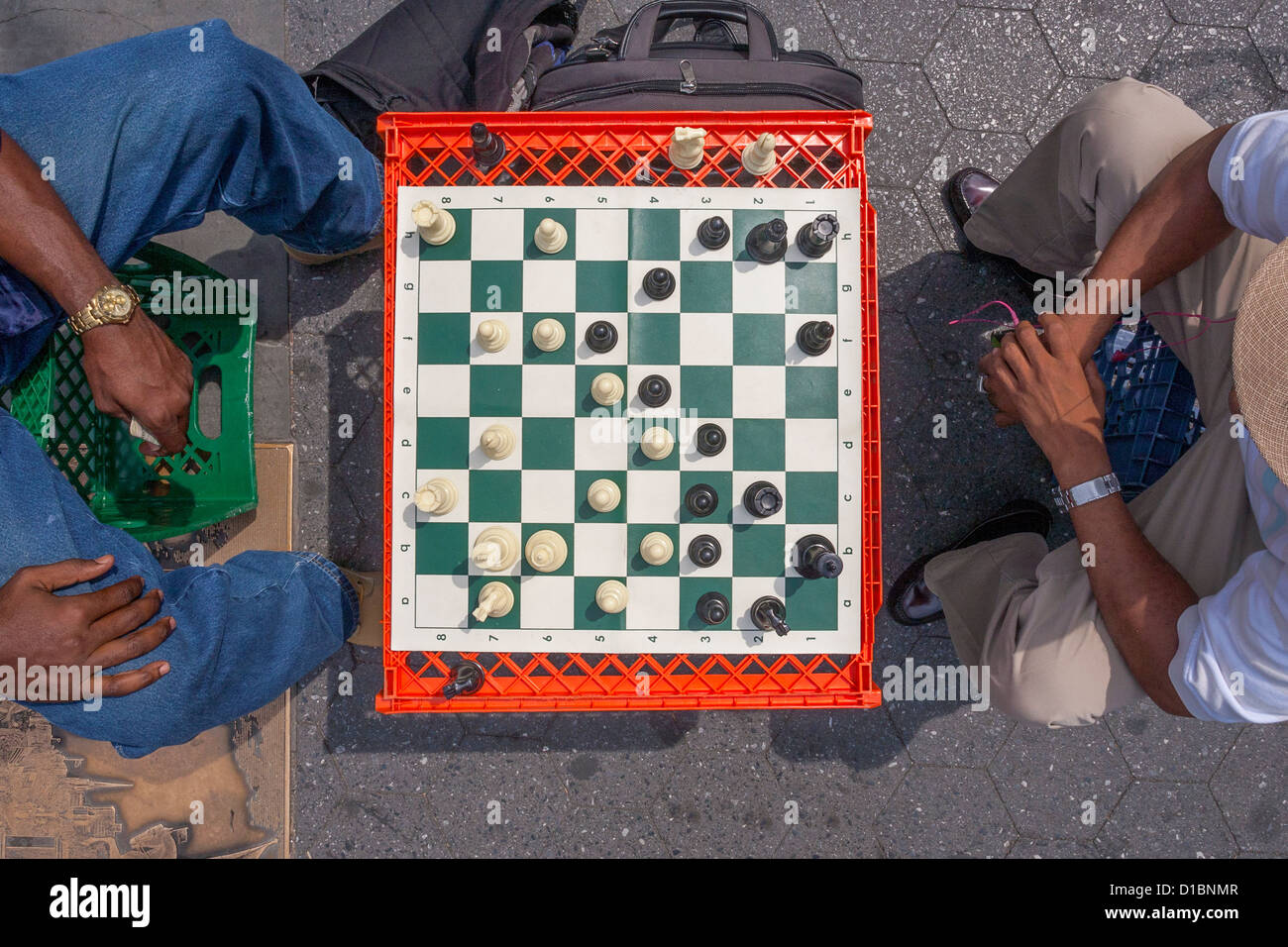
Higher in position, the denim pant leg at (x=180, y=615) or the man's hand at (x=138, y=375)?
the man's hand at (x=138, y=375)

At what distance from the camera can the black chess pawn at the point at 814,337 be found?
1.75 metres

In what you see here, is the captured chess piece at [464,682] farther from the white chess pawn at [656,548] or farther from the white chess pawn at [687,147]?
the white chess pawn at [687,147]

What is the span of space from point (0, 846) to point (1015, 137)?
4483 mm

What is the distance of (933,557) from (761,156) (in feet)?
4.90

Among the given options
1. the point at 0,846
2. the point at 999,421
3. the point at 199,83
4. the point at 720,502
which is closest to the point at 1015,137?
the point at 999,421

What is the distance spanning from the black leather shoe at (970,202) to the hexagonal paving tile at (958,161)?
0.02m

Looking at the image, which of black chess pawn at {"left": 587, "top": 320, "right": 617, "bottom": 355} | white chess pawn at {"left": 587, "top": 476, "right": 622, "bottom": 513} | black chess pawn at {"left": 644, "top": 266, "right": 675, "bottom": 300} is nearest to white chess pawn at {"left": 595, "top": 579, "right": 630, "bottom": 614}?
white chess pawn at {"left": 587, "top": 476, "right": 622, "bottom": 513}

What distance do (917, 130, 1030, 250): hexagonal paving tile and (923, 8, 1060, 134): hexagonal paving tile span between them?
0.04 m

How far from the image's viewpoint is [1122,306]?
1.86 m

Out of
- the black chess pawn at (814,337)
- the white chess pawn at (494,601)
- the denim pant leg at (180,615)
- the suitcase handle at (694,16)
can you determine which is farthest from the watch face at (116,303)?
the black chess pawn at (814,337)

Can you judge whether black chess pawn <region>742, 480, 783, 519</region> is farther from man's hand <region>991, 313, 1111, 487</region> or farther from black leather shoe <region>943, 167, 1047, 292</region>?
black leather shoe <region>943, 167, 1047, 292</region>

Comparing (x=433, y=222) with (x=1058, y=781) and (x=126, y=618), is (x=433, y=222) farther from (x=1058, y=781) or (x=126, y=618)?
(x=1058, y=781)

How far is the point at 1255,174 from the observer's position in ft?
5.33

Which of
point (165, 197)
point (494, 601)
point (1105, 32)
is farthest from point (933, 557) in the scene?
point (165, 197)
